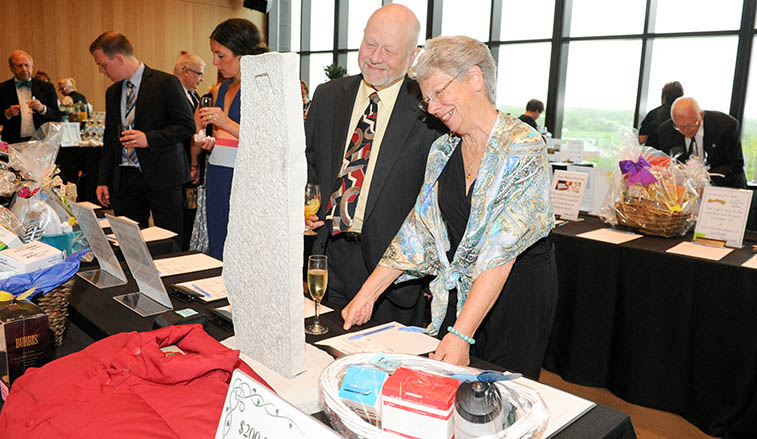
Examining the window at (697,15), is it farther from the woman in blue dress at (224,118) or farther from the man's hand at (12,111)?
the man's hand at (12,111)

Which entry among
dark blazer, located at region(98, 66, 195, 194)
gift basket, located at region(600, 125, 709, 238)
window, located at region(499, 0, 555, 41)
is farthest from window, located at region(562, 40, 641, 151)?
dark blazer, located at region(98, 66, 195, 194)

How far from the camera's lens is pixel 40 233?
1.53 meters

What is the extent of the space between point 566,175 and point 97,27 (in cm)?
921

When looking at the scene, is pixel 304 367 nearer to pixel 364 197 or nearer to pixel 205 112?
pixel 364 197

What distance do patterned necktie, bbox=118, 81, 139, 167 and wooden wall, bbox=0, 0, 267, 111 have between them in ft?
22.3

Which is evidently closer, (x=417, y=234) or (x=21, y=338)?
(x=21, y=338)

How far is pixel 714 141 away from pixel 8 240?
4584 mm

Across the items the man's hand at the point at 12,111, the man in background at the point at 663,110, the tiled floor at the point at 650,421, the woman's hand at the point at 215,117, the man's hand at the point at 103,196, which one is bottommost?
the tiled floor at the point at 650,421

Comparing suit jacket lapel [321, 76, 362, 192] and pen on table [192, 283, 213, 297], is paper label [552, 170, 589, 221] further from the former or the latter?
pen on table [192, 283, 213, 297]

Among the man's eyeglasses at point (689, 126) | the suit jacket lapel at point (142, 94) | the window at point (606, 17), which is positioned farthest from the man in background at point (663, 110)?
the suit jacket lapel at point (142, 94)

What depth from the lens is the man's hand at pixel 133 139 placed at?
3.30 metres

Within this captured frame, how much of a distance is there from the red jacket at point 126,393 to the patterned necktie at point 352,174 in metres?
1.01

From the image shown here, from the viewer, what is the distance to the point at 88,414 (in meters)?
0.80

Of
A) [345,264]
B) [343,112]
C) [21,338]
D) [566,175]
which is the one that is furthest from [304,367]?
[566,175]
